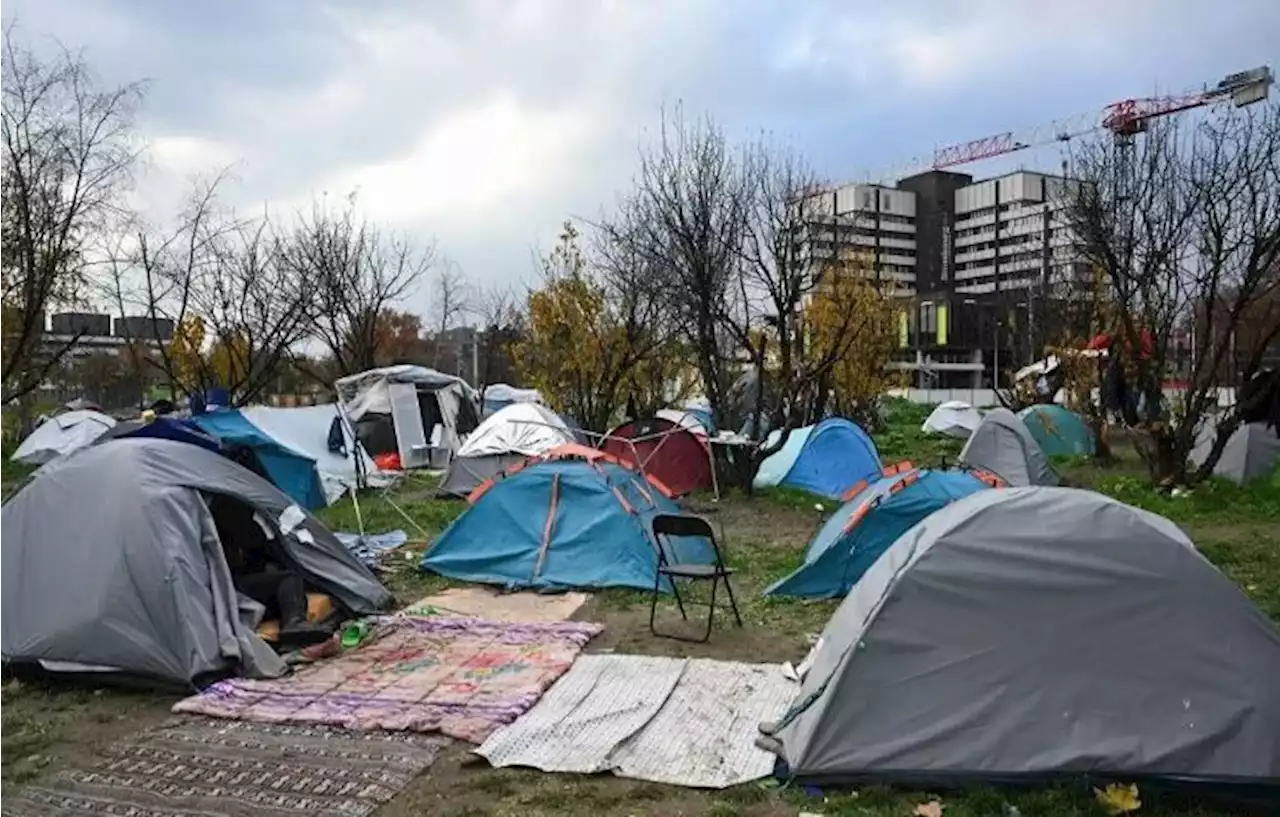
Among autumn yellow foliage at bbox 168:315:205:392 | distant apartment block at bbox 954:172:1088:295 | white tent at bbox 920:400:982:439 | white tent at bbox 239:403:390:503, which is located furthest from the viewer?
white tent at bbox 920:400:982:439

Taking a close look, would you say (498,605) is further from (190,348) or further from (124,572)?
(190,348)

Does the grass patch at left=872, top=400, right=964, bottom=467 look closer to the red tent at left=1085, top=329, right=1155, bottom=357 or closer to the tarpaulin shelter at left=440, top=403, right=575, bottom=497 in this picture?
the red tent at left=1085, top=329, right=1155, bottom=357

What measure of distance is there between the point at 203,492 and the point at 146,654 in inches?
48.0

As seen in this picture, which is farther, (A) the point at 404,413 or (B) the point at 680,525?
(A) the point at 404,413

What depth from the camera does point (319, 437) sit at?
698 inches

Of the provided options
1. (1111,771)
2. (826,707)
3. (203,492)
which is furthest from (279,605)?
(1111,771)

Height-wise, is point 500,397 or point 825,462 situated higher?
point 500,397

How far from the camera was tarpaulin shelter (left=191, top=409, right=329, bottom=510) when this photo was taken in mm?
13250

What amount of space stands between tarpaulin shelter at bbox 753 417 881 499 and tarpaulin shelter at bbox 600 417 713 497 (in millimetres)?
916

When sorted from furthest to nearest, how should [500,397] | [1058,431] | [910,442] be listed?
1. [500,397]
2. [910,442]
3. [1058,431]

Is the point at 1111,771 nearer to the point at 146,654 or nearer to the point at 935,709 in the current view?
the point at 935,709

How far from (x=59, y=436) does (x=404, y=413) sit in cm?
730

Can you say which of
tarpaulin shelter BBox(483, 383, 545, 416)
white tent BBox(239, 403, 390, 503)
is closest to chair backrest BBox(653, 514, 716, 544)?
white tent BBox(239, 403, 390, 503)

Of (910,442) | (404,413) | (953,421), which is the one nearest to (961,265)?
(953,421)
